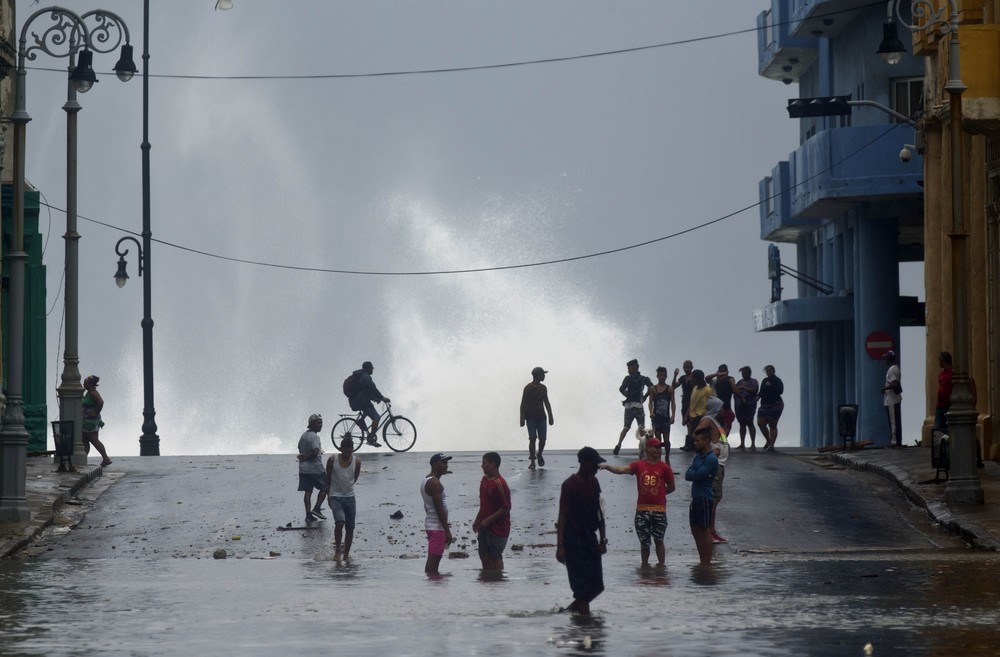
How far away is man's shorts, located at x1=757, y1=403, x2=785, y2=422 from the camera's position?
122 feet

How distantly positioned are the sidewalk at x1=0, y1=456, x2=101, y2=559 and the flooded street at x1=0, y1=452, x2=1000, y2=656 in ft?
1.29

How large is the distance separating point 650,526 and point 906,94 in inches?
1147

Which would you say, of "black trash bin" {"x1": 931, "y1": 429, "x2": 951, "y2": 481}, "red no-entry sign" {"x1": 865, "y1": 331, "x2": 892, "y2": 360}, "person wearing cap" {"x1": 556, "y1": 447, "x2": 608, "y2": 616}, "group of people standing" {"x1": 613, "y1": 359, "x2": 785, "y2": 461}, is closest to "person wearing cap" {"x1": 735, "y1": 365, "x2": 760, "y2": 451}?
"group of people standing" {"x1": 613, "y1": 359, "x2": 785, "y2": 461}

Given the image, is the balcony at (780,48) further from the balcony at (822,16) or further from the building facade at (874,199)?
the balcony at (822,16)

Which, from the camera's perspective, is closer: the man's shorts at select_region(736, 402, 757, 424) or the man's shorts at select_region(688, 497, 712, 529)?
the man's shorts at select_region(688, 497, 712, 529)

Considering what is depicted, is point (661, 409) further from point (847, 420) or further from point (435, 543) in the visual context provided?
point (435, 543)

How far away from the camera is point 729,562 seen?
66.7ft

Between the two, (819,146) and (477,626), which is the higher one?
(819,146)

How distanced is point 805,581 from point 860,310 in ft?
101

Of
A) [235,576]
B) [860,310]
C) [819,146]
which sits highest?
[819,146]

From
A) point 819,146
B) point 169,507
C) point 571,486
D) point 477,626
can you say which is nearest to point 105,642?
point 477,626

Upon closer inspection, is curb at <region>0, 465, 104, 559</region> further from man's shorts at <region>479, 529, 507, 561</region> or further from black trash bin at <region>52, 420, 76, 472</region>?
man's shorts at <region>479, 529, 507, 561</region>

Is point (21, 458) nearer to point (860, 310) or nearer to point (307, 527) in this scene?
point (307, 527)

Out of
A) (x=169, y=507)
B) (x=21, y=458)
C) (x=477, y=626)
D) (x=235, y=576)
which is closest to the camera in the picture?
(x=477, y=626)
